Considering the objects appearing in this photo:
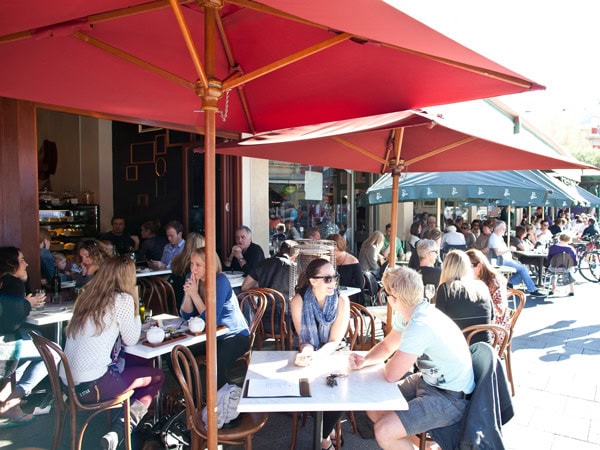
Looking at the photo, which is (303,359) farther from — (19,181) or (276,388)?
(19,181)

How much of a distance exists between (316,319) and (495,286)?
6.83ft

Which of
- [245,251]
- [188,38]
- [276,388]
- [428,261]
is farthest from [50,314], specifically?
[428,261]

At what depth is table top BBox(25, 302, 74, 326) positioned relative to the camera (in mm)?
3803

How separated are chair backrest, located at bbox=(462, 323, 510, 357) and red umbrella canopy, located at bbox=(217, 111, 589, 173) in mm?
1273

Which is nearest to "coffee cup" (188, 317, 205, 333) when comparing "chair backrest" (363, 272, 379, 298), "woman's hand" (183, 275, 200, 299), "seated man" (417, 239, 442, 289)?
"woman's hand" (183, 275, 200, 299)

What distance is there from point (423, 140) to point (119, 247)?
5900 millimetres

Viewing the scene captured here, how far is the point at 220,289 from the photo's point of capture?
11.8ft

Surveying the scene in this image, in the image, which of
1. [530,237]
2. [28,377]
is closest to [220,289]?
[28,377]

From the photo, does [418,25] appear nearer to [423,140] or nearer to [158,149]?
[423,140]

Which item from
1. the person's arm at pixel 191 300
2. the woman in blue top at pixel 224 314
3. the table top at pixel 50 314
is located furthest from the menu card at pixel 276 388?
the table top at pixel 50 314

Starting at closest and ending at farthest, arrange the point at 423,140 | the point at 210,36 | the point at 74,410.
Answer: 1. the point at 210,36
2. the point at 74,410
3. the point at 423,140

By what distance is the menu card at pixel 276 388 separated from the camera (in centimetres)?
240

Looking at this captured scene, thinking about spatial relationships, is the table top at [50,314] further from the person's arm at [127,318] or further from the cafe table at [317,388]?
the cafe table at [317,388]

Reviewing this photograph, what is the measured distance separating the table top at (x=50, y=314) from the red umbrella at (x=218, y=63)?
1.85m
